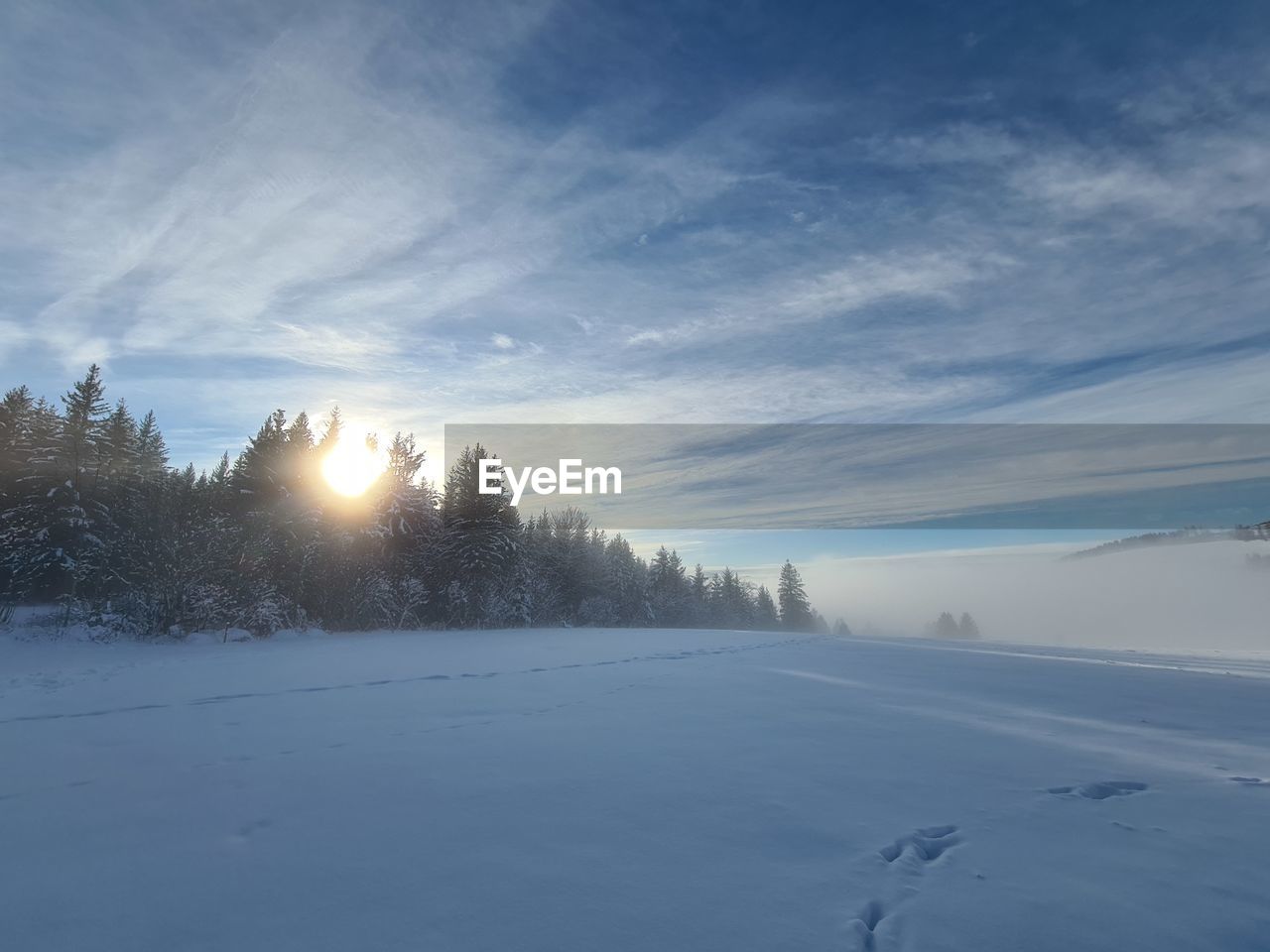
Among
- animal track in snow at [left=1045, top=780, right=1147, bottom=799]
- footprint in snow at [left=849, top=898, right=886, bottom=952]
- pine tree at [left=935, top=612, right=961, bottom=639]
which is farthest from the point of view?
pine tree at [left=935, top=612, right=961, bottom=639]

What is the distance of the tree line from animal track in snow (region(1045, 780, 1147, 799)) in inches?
782

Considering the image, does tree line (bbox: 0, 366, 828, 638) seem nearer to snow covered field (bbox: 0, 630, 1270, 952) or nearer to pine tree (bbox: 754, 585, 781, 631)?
snow covered field (bbox: 0, 630, 1270, 952)

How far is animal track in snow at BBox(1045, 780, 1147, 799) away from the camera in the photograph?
413 cm

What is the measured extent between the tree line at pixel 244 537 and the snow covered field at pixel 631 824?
11326mm

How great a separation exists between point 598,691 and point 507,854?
18.4 ft

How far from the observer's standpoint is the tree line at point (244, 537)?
1727 cm

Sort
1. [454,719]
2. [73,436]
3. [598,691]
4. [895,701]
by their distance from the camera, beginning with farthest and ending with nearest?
1. [73,436]
2. [598,691]
3. [895,701]
4. [454,719]

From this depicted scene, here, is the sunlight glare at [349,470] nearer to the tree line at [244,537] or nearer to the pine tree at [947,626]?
the tree line at [244,537]

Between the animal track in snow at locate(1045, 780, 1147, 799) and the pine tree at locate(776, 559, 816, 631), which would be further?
the pine tree at locate(776, 559, 816, 631)

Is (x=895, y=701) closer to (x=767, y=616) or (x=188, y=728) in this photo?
A: (x=188, y=728)

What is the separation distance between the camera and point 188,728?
5.98 m

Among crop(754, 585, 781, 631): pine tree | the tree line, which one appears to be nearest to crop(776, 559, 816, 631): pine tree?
crop(754, 585, 781, 631): pine tree

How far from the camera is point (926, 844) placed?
3.38 m

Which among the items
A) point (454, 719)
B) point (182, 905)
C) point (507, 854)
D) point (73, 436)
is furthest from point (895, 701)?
point (73, 436)
